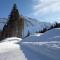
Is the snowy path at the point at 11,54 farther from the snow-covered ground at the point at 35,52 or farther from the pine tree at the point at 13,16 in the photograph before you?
the pine tree at the point at 13,16

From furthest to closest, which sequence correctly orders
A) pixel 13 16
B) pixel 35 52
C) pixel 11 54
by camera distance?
pixel 13 16 → pixel 11 54 → pixel 35 52

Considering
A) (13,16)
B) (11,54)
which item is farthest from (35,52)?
(13,16)

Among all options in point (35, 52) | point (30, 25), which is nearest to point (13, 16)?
point (30, 25)

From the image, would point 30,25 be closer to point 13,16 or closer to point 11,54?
point 13,16

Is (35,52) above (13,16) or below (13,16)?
below

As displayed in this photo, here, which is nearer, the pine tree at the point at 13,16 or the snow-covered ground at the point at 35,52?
the snow-covered ground at the point at 35,52

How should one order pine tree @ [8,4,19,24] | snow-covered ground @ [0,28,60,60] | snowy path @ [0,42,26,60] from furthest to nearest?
pine tree @ [8,4,19,24], snowy path @ [0,42,26,60], snow-covered ground @ [0,28,60,60]

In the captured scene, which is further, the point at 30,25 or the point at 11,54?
the point at 30,25

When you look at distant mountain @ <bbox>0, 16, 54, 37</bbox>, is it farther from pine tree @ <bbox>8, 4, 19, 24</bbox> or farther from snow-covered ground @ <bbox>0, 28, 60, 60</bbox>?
snow-covered ground @ <bbox>0, 28, 60, 60</bbox>

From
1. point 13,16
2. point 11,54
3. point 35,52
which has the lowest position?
point 11,54

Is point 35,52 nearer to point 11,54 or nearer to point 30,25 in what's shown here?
point 11,54

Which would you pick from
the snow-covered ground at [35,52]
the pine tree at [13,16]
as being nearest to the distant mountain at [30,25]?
the pine tree at [13,16]

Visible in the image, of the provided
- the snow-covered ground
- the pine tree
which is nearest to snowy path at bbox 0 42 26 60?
the snow-covered ground

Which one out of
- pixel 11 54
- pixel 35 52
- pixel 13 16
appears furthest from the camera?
pixel 13 16
